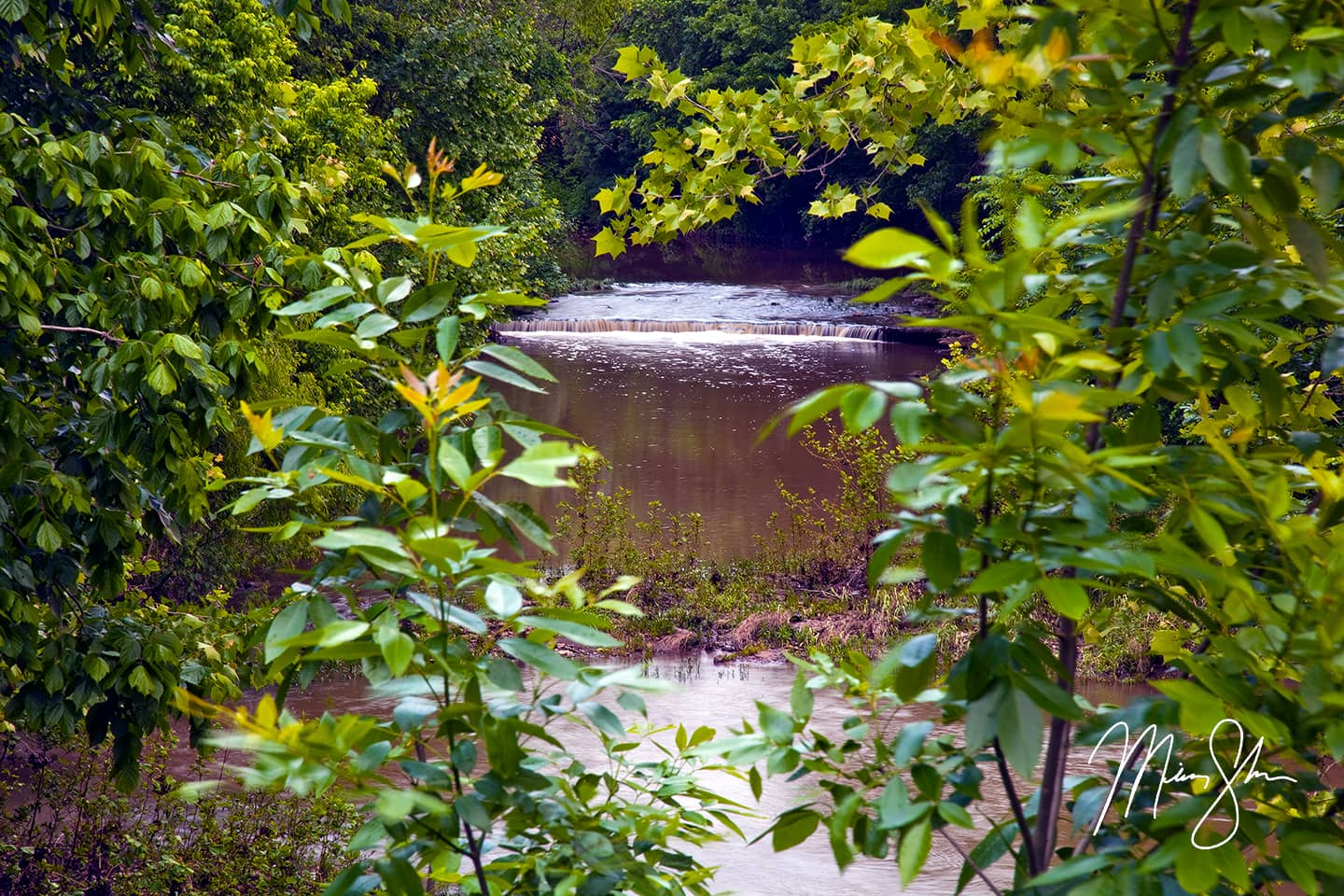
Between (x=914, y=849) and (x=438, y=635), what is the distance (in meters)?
0.46

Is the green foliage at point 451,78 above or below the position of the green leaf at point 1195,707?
above

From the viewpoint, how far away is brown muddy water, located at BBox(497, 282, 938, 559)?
13031mm

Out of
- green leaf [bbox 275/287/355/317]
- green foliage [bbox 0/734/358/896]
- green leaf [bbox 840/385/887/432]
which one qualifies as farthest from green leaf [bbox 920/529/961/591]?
green foliage [bbox 0/734/358/896]

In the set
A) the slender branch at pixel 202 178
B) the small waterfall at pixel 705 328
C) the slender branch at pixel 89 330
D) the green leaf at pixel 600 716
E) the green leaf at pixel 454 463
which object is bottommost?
the small waterfall at pixel 705 328

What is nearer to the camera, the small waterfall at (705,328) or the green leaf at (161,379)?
the green leaf at (161,379)

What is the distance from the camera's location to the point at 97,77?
405 centimetres

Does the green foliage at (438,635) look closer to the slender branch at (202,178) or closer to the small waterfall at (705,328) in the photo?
the slender branch at (202,178)

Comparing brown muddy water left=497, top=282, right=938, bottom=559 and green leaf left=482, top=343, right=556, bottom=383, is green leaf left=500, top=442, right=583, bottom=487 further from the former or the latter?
brown muddy water left=497, top=282, right=938, bottom=559

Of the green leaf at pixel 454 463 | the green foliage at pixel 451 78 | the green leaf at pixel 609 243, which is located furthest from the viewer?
the green foliage at pixel 451 78

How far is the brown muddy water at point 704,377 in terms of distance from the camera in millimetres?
13031

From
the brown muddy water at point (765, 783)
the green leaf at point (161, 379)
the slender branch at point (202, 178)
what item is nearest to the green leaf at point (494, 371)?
the green leaf at point (161, 379)

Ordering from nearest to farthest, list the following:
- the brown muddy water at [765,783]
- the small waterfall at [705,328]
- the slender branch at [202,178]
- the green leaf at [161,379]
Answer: the green leaf at [161,379], the slender branch at [202,178], the brown muddy water at [765,783], the small waterfall at [705,328]

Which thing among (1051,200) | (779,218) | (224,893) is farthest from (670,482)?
(779,218)
